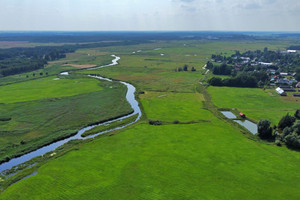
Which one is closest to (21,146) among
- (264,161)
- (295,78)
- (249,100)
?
(264,161)

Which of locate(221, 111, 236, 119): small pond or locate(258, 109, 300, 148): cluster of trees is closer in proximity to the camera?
locate(258, 109, 300, 148): cluster of trees

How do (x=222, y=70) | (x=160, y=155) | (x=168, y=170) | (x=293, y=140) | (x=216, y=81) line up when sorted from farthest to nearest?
(x=222, y=70) → (x=216, y=81) → (x=293, y=140) → (x=160, y=155) → (x=168, y=170)

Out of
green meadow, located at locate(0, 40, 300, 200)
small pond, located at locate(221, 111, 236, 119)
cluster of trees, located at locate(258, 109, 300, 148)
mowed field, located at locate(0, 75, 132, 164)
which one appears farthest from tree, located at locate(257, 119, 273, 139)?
mowed field, located at locate(0, 75, 132, 164)

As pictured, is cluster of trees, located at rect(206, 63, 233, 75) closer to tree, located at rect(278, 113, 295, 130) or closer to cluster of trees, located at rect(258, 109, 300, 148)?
cluster of trees, located at rect(258, 109, 300, 148)

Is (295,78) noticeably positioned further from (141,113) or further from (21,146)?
(21,146)

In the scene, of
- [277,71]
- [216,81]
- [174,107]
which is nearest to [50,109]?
[174,107]

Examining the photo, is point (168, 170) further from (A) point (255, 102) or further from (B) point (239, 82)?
(B) point (239, 82)

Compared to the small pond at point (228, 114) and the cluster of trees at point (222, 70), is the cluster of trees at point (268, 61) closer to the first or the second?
the cluster of trees at point (222, 70)
